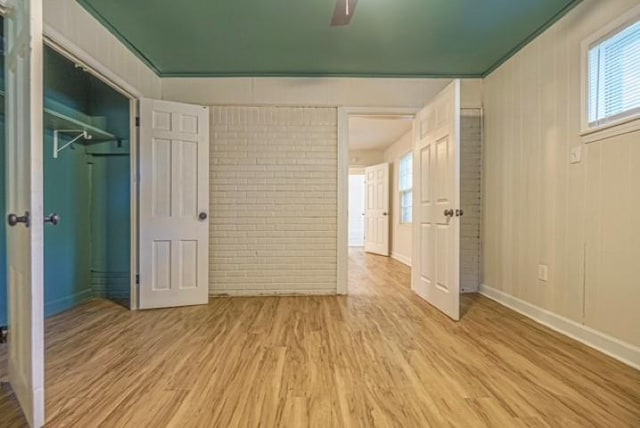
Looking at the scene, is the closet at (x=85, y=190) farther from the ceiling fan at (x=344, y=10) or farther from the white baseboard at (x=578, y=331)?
the white baseboard at (x=578, y=331)

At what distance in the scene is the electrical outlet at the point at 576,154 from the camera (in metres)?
2.47

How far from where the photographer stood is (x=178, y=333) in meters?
2.58

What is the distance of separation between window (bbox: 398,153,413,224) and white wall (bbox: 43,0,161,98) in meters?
4.51

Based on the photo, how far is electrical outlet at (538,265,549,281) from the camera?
2807mm

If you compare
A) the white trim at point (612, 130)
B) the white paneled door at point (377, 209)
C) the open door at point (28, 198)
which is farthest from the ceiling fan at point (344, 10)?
the white paneled door at point (377, 209)

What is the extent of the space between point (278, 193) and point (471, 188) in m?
2.13

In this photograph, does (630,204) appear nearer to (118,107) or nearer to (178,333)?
(178,333)

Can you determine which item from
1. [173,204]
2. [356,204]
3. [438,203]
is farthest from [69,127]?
[356,204]

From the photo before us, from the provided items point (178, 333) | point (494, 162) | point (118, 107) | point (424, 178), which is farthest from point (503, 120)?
point (118, 107)

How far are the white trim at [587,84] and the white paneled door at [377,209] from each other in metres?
4.90

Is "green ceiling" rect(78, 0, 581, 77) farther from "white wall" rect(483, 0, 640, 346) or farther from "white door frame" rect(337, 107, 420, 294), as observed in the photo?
"white door frame" rect(337, 107, 420, 294)

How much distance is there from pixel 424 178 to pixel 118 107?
128 inches

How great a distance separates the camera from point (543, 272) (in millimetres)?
2842

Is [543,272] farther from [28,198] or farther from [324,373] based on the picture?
[28,198]
